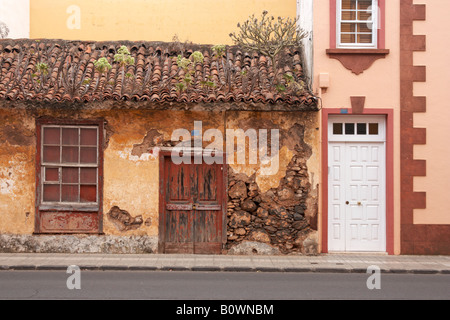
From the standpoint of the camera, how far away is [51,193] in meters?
13.3

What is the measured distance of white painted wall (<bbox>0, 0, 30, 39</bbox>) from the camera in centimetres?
1667

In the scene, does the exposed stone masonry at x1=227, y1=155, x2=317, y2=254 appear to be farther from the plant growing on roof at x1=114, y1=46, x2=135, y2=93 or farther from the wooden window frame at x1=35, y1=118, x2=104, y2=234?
the plant growing on roof at x1=114, y1=46, x2=135, y2=93

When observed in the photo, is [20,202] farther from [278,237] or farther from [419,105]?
[419,105]

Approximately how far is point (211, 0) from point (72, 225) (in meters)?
8.89

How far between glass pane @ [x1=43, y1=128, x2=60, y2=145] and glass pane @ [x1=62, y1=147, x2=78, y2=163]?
0.27 m

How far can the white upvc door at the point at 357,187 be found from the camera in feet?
44.2

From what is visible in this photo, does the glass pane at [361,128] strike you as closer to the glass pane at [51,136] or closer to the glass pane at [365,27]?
the glass pane at [365,27]

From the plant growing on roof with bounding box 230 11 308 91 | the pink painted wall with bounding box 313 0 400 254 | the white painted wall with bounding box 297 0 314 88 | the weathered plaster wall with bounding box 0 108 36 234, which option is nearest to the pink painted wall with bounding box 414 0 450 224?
the pink painted wall with bounding box 313 0 400 254

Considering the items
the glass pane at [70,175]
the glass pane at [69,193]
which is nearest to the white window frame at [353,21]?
the glass pane at [70,175]

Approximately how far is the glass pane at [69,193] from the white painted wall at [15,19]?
19.4ft

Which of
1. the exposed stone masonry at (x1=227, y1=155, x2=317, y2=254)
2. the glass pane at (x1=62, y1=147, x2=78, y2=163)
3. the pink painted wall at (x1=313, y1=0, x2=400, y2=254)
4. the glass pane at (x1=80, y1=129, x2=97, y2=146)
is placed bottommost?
the exposed stone masonry at (x1=227, y1=155, x2=317, y2=254)

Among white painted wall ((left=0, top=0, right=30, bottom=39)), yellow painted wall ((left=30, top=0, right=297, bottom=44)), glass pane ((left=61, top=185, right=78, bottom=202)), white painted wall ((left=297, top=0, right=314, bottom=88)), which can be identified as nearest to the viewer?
glass pane ((left=61, top=185, right=78, bottom=202))

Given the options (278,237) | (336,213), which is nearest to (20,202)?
(278,237)

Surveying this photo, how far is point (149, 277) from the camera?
10406mm
